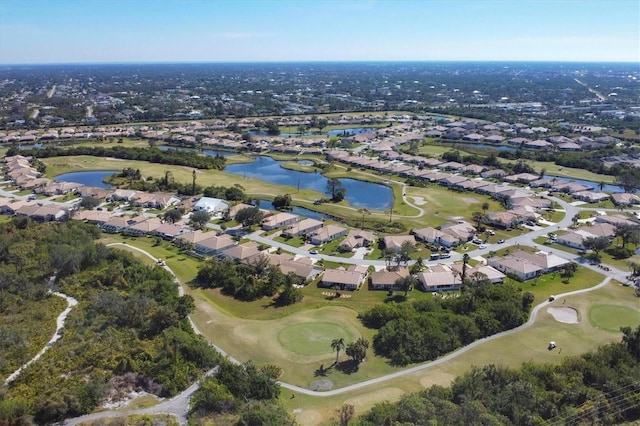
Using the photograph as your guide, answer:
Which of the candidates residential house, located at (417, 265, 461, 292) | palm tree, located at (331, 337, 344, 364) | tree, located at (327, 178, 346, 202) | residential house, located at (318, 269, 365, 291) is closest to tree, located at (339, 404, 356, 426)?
palm tree, located at (331, 337, 344, 364)

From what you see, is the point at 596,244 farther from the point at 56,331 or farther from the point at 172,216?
the point at 56,331

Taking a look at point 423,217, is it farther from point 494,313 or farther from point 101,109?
point 101,109

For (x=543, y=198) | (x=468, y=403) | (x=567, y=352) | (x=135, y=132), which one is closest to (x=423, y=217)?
(x=543, y=198)

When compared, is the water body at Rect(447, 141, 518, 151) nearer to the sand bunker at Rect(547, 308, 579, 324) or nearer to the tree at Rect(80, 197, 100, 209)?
the sand bunker at Rect(547, 308, 579, 324)

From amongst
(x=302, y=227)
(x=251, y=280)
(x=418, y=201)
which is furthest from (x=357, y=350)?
(x=418, y=201)

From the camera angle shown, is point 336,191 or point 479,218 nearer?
point 479,218

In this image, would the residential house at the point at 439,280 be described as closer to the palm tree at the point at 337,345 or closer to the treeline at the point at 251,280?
the treeline at the point at 251,280
